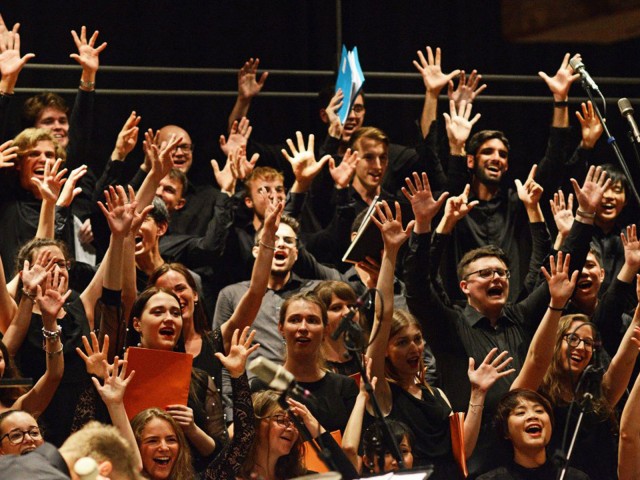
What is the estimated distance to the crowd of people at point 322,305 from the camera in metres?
3.55

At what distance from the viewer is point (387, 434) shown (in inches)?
Answer: 107

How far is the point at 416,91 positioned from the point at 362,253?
2217 mm

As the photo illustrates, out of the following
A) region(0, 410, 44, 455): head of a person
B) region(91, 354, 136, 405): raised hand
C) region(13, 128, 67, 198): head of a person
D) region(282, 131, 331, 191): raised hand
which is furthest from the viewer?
region(282, 131, 331, 191): raised hand

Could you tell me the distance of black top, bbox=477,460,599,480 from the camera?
148 inches

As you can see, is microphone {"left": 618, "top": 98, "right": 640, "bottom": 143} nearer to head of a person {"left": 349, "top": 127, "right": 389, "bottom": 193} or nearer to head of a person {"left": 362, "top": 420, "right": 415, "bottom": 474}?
head of a person {"left": 362, "top": 420, "right": 415, "bottom": 474}

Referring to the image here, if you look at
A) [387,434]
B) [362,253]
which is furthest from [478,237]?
[387,434]

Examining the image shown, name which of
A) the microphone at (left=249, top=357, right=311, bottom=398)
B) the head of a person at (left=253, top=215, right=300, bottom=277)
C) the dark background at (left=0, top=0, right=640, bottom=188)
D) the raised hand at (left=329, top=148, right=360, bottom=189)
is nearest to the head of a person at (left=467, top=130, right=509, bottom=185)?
the raised hand at (left=329, top=148, right=360, bottom=189)

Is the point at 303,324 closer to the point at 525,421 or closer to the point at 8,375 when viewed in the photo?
the point at 525,421

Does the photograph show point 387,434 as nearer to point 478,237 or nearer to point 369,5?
point 478,237

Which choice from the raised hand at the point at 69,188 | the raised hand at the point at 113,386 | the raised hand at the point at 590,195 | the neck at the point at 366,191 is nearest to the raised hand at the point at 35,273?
the raised hand at the point at 113,386

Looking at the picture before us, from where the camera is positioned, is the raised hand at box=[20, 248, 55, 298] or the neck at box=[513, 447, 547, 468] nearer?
the raised hand at box=[20, 248, 55, 298]

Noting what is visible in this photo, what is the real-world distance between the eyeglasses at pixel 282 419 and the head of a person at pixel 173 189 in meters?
1.70

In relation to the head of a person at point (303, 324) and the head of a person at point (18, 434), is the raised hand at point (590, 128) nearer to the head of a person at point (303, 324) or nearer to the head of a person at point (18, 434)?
the head of a person at point (303, 324)

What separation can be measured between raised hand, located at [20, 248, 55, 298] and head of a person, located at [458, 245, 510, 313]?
158cm
